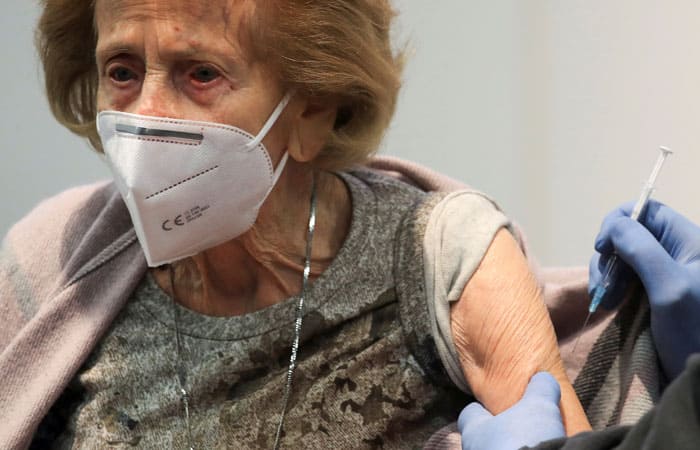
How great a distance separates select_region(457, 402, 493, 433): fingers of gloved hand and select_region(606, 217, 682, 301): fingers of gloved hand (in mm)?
259

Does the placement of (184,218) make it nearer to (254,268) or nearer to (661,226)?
(254,268)

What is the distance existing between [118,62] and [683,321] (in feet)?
2.79

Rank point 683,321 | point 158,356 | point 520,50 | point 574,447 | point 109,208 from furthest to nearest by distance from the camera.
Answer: point 520,50
point 109,208
point 158,356
point 683,321
point 574,447

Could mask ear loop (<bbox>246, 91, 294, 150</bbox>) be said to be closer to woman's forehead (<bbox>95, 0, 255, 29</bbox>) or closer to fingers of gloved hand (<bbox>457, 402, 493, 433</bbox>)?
woman's forehead (<bbox>95, 0, 255, 29</bbox>)

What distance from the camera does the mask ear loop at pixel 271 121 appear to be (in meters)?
1.45

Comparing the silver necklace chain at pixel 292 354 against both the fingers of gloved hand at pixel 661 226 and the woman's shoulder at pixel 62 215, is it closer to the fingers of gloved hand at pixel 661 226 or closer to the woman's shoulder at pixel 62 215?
the woman's shoulder at pixel 62 215

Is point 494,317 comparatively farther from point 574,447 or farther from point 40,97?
point 40,97

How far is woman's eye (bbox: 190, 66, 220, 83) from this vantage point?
1.43m

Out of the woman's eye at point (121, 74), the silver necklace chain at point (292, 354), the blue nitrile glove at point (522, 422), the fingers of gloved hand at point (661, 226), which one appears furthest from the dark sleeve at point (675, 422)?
the woman's eye at point (121, 74)

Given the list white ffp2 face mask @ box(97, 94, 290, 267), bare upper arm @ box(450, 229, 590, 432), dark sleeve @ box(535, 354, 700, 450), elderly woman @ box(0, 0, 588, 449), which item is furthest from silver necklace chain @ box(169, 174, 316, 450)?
dark sleeve @ box(535, 354, 700, 450)

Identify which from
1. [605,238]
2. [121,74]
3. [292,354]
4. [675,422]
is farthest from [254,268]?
[675,422]

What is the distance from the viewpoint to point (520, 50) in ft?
7.71

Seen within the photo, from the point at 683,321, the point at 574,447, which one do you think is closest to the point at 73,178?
the point at 683,321

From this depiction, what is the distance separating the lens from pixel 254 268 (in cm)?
160
